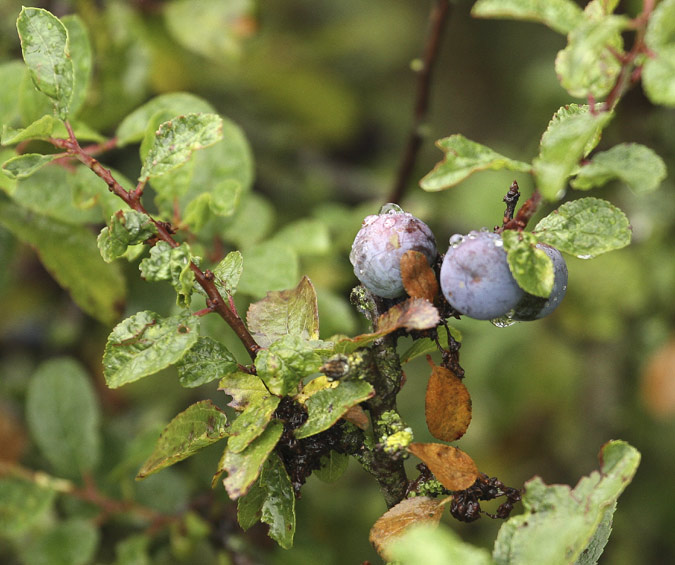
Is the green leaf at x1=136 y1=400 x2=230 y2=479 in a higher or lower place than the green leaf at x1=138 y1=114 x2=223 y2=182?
lower

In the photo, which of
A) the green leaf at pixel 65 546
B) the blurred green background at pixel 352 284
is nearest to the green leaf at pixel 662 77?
the blurred green background at pixel 352 284

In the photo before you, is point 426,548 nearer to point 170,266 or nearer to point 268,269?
point 170,266

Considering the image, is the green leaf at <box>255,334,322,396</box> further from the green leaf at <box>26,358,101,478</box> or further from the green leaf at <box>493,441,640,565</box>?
the green leaf at <box>26,358,101,478</box>

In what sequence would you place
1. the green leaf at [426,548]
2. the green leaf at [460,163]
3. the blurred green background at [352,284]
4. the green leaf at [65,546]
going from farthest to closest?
the blurred green background at [352,284] → the green leaf at [65,546] → the green leaf at [460,163] → the green leaf at [426,548]

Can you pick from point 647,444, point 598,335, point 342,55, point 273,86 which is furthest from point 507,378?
point 342,55

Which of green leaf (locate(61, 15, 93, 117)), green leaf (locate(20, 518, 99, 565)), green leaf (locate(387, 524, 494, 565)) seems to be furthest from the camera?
green leaf (locate(20, 518, 99, 565))

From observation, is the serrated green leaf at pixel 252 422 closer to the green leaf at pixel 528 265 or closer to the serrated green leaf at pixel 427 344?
the serrated green leaf at pixel 427 344

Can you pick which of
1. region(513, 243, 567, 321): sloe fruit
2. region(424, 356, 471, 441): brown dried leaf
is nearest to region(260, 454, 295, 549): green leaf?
region(424, 356, 471, 441): brown dried leaf
